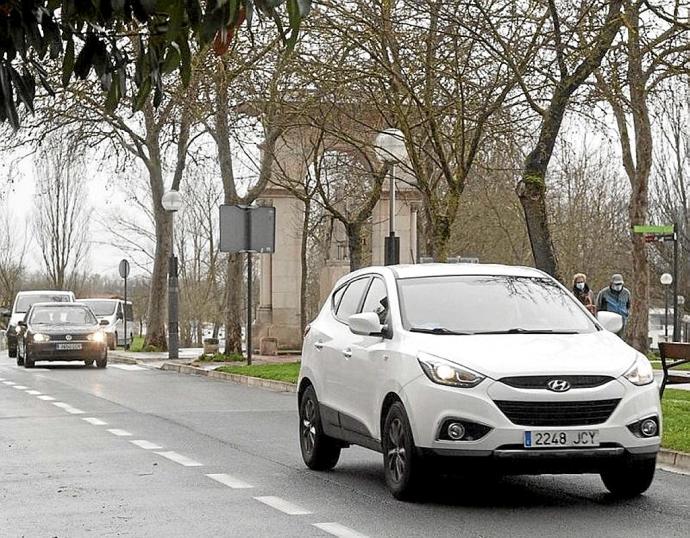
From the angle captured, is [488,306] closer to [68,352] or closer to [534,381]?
[534,381]

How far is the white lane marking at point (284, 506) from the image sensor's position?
9805 millimetres

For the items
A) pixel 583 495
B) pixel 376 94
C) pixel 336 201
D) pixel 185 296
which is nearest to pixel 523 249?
pixel 336 201

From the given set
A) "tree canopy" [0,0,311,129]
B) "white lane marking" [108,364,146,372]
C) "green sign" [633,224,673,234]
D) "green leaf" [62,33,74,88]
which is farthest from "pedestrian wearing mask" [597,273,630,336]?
"green leaf" [62,33,74,88]

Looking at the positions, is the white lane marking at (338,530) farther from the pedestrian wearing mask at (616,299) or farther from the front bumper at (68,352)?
the front bumper at (68,352)

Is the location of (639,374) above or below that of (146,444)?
above

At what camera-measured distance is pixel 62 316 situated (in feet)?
115

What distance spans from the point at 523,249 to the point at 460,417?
4986cm

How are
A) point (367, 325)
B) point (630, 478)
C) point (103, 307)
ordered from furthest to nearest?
point (103, 307)
point (367, 325)
point (630, 478)

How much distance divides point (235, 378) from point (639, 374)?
17910 millimetres

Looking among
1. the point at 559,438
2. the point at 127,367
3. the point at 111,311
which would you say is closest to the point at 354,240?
the point at 127,367

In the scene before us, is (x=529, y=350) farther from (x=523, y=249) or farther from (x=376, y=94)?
(x=523, y=249)

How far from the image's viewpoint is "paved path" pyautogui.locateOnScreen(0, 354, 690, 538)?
30.2 feet


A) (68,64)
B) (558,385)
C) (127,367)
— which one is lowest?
(127,367)

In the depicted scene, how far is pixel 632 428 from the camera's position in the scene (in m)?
10.0
